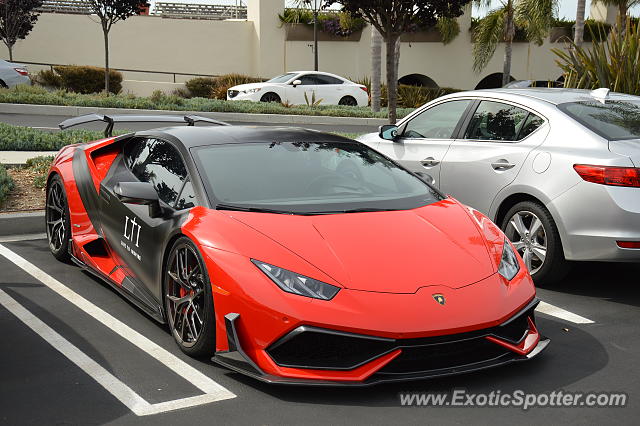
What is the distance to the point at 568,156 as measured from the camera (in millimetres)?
6215

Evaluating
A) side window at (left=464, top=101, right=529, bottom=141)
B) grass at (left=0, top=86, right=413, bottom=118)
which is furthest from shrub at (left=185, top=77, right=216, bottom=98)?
side window at (left=464, top=101, right=529, bottom=141)

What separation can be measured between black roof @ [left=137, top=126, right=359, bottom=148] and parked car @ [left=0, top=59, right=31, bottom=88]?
20675 millimetres

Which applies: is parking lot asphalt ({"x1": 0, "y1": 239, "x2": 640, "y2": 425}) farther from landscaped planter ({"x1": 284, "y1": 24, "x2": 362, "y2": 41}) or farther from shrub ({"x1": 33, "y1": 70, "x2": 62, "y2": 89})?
landscaped planter ({"x1": 284, "y1": 24, "x2": 362, "y2": 41})

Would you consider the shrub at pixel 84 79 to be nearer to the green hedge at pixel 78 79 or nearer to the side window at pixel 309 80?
the green hedge at pixel 78 79

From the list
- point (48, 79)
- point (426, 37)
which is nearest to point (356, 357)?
point (48, 79)

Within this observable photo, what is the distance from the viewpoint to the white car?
87.3 feet

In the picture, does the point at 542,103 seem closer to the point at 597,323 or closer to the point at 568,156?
the point at 568,156

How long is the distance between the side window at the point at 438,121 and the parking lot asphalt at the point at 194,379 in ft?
6.87

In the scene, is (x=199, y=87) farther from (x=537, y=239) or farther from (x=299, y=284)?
(x=299, y=284)

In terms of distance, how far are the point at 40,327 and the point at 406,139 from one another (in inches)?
150

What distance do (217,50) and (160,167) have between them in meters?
31.5

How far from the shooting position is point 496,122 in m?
7.10

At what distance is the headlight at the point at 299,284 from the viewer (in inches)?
165

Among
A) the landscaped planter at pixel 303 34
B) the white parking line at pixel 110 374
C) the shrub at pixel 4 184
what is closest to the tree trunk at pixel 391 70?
the shrub at pixel 4 184
